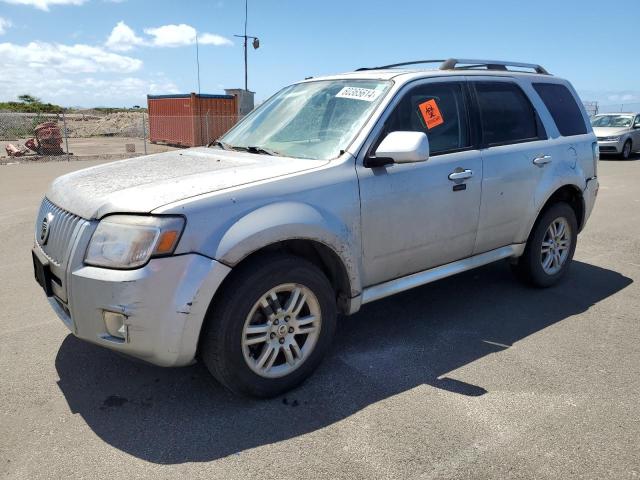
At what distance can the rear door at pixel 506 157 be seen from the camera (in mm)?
4234

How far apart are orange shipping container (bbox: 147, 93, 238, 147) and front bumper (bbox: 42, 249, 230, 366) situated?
19908 millimetres

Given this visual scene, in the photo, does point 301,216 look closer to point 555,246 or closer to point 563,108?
point 555,246

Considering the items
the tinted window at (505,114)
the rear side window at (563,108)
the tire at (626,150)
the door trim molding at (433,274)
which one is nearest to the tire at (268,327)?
the door trim molding at (433,274)

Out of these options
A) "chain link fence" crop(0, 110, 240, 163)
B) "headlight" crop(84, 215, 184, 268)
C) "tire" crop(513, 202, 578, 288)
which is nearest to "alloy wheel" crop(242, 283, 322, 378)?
"headlight" crop(84, 215, 184, 268)

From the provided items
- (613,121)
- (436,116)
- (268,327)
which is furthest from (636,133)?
(268,327)

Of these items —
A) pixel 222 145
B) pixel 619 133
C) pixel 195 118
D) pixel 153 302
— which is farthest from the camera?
pixel 195 118

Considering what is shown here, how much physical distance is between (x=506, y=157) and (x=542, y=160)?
508 millimetres

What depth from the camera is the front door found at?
3.51 m

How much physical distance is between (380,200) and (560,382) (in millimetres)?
1597

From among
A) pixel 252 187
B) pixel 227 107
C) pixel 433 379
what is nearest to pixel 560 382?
pixel 433 379

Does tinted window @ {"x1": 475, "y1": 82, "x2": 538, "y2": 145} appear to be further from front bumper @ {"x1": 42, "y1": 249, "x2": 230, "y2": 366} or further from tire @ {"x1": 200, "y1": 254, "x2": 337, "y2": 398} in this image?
front bumper @ {"x1": 42, "y1": 249, "x2": 230, "y2": 366}

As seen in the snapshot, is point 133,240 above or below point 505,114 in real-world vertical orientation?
below

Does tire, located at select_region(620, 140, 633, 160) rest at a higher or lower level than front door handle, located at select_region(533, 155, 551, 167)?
lower

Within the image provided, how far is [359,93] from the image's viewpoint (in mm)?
3859
